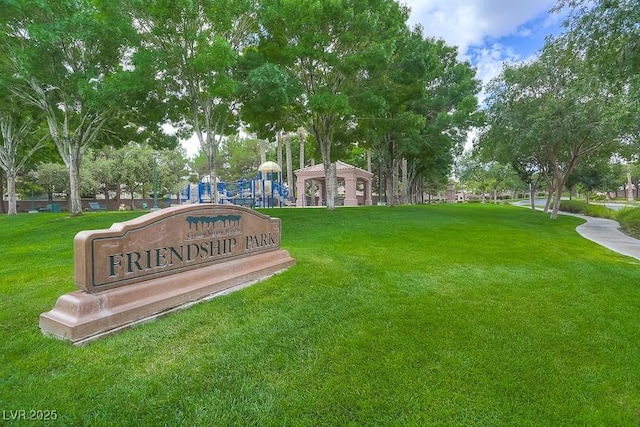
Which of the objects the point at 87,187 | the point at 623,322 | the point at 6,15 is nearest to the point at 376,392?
the point at 623,322

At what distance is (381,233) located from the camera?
1045cm

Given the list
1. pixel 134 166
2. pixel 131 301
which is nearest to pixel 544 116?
pixel 131 301

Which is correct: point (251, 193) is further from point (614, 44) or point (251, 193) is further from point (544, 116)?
point (614, 44)

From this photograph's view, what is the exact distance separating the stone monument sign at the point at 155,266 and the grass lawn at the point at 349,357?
0.22 m

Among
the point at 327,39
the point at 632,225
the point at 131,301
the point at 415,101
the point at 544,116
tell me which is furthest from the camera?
the point at 415,101

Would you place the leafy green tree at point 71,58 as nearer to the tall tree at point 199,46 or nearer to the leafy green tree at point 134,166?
the tall tree at point 199,46

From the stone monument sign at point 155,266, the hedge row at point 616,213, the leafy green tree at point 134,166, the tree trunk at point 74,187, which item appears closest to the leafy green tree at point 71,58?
the tree trunk at point 74,187

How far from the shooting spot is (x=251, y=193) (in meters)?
22.0

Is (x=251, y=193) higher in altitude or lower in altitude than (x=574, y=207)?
higher

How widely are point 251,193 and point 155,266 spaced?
1843 centimetres

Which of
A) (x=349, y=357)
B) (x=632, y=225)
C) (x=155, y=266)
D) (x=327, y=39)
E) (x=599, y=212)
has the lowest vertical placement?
(x=349, y=357)

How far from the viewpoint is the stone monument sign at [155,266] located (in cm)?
319

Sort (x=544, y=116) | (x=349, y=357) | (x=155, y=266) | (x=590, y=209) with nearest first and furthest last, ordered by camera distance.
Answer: (x=349, y=357)
(x=155, y=266)
(x=544, y=116)
(x=590, y=209)

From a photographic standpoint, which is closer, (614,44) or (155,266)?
(155,266)
